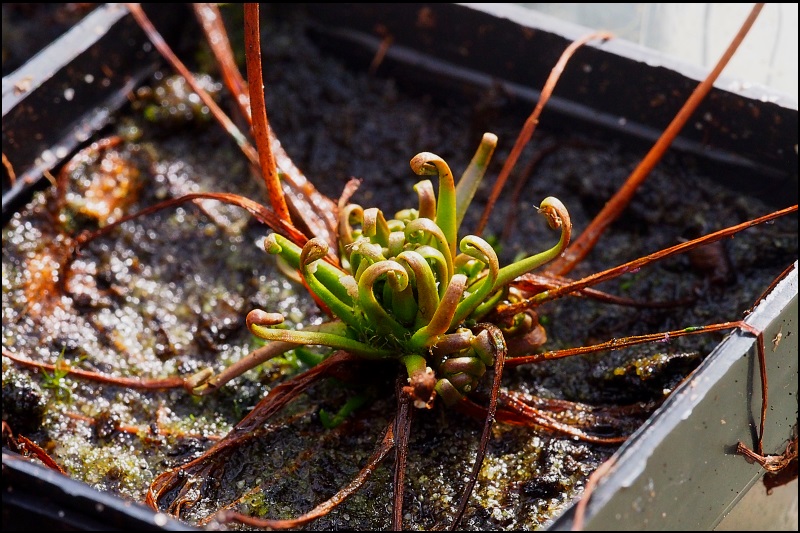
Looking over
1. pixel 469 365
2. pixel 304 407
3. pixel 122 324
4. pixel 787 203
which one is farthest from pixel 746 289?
pixel 122 324

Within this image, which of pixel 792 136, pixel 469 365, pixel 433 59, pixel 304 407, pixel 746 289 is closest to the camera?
pixel 469 365

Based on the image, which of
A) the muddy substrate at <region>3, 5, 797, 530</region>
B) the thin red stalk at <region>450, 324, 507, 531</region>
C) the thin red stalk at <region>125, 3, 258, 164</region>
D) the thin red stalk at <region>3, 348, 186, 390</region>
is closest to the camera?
the thin red stalk at <region>450, 324, 507, 531</region>

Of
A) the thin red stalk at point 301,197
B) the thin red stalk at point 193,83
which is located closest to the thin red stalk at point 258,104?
the thin red stalk at point 301,197

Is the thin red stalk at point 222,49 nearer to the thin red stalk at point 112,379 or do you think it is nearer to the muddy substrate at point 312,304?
the muddy substrate at point 312,304

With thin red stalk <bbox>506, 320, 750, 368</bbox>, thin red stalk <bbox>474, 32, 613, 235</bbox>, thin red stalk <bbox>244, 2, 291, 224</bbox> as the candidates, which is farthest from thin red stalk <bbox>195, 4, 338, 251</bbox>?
thin red stalk <bbox>506, 320, 750, 368</bbox>

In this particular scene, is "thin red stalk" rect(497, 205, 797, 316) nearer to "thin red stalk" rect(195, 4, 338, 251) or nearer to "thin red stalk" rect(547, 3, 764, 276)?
"thin red stalk" rect(547, 3, 764, 276)

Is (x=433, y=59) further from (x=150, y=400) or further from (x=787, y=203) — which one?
(x=150, y=400)

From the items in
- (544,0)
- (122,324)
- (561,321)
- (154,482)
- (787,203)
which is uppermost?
(544,0)
